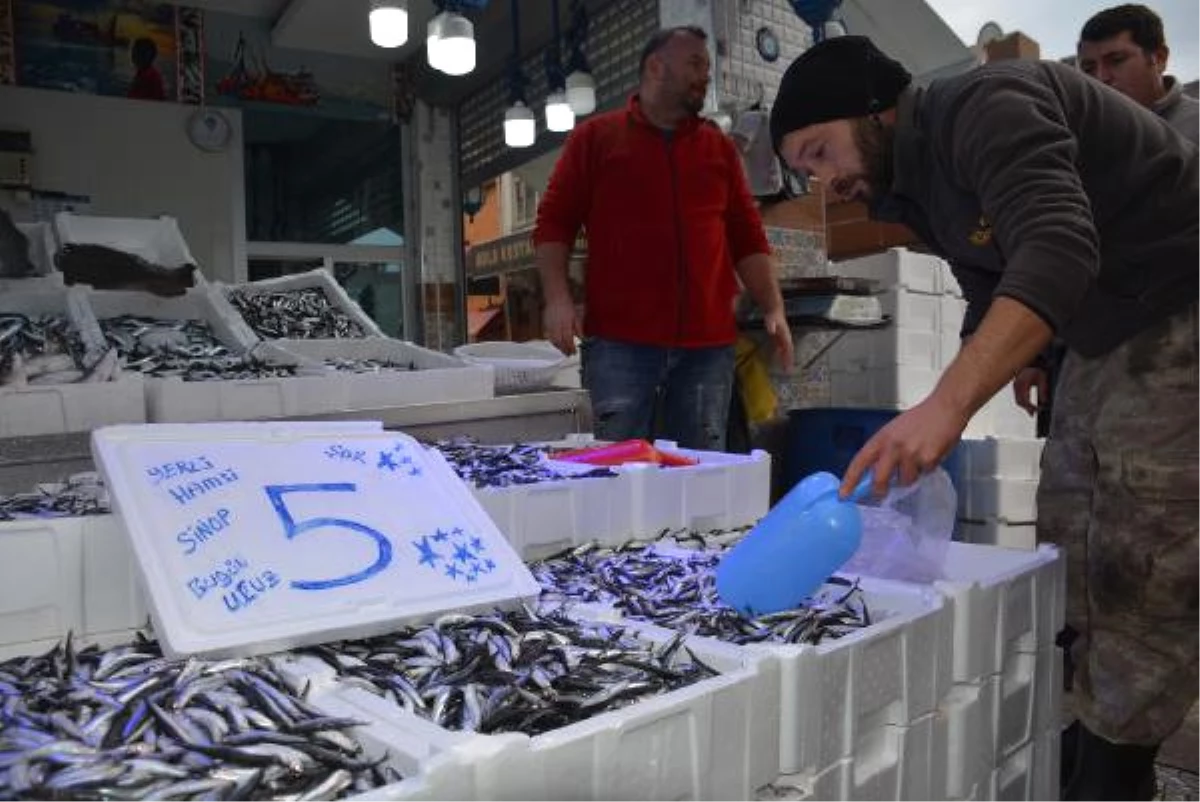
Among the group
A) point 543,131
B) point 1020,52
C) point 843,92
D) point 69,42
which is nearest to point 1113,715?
point 843,92

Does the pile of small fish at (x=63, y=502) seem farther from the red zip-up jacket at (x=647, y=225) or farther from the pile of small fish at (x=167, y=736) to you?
the red zip-up jacket at (x=647, y=225)

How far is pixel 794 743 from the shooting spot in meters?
1.27

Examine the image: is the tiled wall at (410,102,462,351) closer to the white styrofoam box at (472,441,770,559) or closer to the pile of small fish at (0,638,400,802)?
the white styrofoam box at (472,441,770,559)

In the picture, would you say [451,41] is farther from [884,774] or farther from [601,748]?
[601,748]

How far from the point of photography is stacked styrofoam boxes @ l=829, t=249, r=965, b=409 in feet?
16.1

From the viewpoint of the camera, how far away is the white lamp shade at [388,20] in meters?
5.80

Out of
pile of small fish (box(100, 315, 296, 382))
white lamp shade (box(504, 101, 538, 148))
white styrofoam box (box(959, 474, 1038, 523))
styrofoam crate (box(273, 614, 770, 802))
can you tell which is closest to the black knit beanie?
styrofoam crate (box(273, 614, 770, 802))

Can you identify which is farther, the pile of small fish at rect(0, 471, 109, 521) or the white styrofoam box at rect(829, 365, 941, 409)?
the white styrofoam box at rect(829, 365, 941, 409)

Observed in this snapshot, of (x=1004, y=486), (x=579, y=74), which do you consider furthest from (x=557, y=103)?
(x=1004, y=486)

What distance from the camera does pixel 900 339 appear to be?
491 centimetres

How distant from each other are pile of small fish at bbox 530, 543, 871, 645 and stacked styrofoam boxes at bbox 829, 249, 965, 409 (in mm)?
3188

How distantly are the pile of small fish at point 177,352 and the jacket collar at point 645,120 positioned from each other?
1.67 m

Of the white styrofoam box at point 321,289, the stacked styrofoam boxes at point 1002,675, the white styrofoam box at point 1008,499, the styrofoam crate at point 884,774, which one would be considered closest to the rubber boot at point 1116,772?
the stacked styrofoam boxes at point 1002,675

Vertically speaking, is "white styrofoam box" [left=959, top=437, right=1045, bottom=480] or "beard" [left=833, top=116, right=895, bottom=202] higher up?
"beard" [left=833, top=116, right=895, bottom=202]
